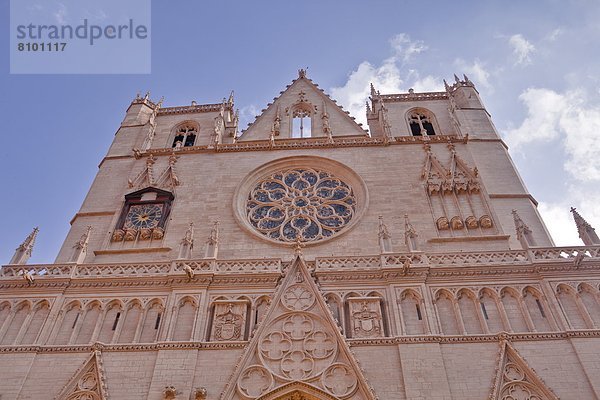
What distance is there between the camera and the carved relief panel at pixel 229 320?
13.0 meters

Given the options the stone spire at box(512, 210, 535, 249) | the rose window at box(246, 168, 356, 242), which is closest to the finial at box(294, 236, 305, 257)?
the rose window at box(246, 168, 356, 242)

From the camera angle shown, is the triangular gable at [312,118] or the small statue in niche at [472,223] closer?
the small statue in niche at [472,223]

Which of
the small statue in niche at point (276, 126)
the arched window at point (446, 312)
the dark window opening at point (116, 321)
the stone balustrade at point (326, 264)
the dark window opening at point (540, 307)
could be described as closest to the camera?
the arched window at point (446, 312)

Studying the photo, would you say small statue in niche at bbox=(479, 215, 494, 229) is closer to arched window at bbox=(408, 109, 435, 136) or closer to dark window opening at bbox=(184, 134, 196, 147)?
arched window at bbox=(408, 109, 435, 136)

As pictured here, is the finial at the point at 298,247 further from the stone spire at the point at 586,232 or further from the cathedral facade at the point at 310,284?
the stone spire at the point at 586,232

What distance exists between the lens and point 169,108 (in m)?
24.8

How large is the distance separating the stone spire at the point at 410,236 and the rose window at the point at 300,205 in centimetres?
218

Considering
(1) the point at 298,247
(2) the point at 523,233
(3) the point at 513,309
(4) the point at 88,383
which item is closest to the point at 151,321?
(4) the point at 88,383

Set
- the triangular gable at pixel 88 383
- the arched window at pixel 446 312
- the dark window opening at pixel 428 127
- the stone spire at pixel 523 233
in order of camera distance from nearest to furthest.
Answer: the triangular gable at pixel 88 383, the arched window at pixel 446 312, the stone spire at pixel 523 233, the dark window opening at pixel 428 127

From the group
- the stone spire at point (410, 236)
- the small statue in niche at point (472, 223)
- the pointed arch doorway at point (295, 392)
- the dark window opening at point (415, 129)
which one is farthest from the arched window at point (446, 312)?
the dark window opening at point (415, 129)

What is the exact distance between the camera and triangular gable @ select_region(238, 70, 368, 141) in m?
21.9

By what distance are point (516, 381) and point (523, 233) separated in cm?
490

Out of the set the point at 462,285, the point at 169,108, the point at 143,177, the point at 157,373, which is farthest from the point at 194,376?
the point at 169,108

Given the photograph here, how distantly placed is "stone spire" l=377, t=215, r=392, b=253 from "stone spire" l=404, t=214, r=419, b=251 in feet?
1.68
